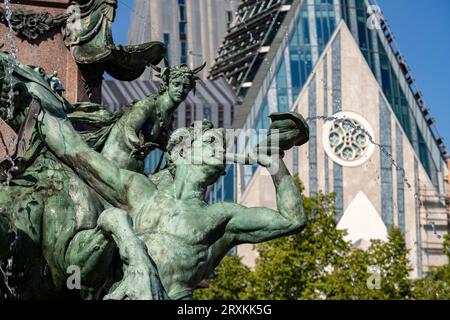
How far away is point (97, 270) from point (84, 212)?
1.91 feet

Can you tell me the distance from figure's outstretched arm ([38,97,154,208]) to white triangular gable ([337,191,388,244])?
61.5m

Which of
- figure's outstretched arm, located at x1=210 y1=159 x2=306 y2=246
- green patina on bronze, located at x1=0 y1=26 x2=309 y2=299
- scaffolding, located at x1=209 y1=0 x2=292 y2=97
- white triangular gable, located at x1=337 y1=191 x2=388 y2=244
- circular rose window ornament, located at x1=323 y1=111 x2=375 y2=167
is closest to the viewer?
green patina on bronze, located at x1=0 y1=26 x2=309 y2=299

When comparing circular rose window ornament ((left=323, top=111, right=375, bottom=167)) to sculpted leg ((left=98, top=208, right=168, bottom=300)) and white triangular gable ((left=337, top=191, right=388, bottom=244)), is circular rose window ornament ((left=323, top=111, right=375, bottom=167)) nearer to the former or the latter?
white triangular gable ((left=337, top=191, right=388, bottom=244))

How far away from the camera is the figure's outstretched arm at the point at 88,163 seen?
11641 mm

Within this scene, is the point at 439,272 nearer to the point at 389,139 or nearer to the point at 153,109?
the point at 389,139

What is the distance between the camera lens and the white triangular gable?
7394 cm

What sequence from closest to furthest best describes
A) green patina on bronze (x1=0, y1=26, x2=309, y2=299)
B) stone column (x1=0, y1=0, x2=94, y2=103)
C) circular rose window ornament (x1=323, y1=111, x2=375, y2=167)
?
1. green patina on bronze (x1=0, y1=26, x2=309, y2=299)
2. stone column (x1=0, y1=0, x2=94, y2=103)
3. circular rose window ornament (x1=323, y1=111, x2=375, y2=167)

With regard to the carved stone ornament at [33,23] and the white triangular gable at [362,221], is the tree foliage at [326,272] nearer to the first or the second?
the white triangular gable at [362,221]

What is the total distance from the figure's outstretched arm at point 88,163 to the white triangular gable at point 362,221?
61542 mm

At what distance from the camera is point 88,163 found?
38.7 feet

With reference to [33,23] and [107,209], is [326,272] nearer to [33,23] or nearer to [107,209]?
[33,23]

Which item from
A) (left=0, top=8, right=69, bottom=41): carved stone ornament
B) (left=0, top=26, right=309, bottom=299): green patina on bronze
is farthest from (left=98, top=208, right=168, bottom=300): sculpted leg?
(left=0, top=8, right=69, bottom=41): carved stone ornament

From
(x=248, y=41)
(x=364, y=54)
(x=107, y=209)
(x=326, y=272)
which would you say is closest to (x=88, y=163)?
(x=107, y=209)

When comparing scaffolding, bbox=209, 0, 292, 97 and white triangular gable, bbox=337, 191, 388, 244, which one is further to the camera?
scaffolding, bbox=209, 0, 292, 97
